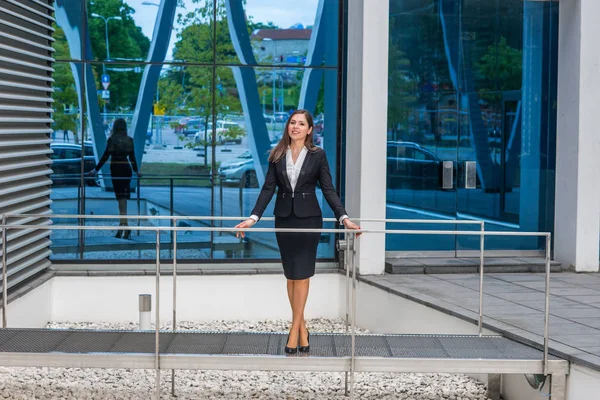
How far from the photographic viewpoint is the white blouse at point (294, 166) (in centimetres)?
652

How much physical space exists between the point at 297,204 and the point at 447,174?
17.8 ft

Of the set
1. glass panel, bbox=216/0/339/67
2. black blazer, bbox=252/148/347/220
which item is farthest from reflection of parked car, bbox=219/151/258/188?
black blazer, bbox=252/148/347/220

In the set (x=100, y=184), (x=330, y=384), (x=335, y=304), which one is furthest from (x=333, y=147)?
(x=330, y=384)

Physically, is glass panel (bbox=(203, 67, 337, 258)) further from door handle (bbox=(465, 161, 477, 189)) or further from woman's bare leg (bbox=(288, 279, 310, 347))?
woman's bare leg (bbox=(288, 279, 310, 347))

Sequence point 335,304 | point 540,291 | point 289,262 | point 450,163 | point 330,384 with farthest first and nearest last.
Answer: point 450,163 < point 335,304 < point 540,291 < point 330,384 < point 289,262

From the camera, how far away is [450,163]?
11664 mm

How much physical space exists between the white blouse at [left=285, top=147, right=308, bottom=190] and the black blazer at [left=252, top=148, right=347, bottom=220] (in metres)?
0.02

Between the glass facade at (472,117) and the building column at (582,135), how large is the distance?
0.49 m

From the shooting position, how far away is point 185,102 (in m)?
11.0

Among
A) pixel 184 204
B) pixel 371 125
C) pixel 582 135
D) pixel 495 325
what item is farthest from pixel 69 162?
pixel 582 135

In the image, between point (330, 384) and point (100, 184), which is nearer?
point (330, 384)

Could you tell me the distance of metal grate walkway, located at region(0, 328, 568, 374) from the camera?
6.46m

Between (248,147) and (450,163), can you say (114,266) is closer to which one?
(248,147)

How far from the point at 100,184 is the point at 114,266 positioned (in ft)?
2.95
